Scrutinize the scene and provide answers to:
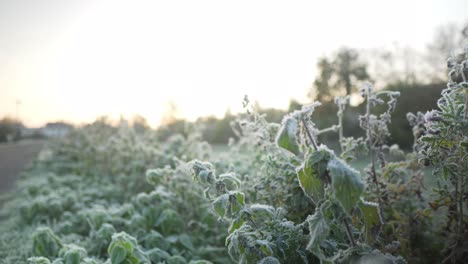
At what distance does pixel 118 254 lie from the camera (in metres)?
2.00

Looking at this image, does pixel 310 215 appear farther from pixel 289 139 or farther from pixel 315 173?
pixel 289 139

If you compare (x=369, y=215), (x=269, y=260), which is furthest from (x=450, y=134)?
(x=269, y=260)

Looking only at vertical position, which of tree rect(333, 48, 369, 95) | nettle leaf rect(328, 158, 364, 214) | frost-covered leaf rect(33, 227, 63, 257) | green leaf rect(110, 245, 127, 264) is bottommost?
frost-covered leaf rect(33, 227, 63, 257)

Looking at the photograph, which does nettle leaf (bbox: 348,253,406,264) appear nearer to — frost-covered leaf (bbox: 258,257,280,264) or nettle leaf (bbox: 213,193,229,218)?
frost-covered leaf (bbox: 258,257,280,264)

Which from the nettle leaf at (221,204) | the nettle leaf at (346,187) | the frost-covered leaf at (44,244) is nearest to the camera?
the nettle leaf at (346,187)

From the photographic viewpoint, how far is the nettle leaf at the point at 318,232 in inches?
41.0

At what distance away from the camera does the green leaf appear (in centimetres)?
200

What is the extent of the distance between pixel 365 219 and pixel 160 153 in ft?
13.9

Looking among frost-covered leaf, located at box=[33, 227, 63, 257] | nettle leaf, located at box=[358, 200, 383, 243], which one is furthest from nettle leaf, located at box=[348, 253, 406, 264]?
frost-covered leaf, located at box=[33, 227, 63, 257]

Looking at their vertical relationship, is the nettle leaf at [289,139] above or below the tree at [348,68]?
below

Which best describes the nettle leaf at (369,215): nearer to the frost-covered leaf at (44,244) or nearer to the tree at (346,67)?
the frost-covered leaf at (44,244)

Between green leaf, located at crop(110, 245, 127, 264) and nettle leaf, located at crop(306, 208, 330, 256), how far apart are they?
1304mm

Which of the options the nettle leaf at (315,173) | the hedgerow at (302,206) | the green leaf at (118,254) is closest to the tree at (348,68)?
the hedgerow at (302,206)

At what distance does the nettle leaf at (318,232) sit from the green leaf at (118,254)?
1304mm
